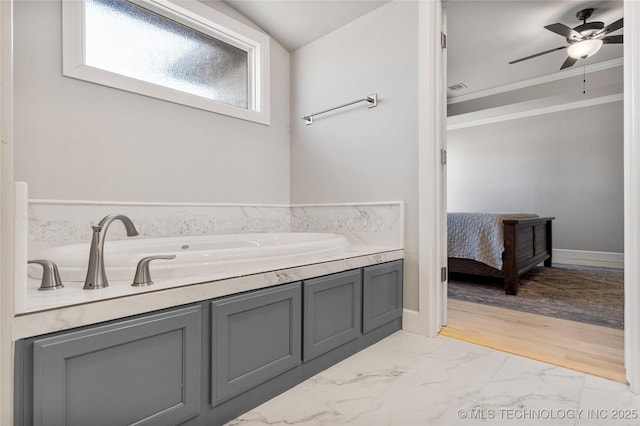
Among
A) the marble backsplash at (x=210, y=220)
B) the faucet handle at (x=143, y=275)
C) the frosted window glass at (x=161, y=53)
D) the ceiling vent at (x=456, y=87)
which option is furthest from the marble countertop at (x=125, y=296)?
the ceiling vent at (x=456, y=87)

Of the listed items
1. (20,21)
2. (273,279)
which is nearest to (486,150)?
(273,279)

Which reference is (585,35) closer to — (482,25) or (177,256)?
(482,25)

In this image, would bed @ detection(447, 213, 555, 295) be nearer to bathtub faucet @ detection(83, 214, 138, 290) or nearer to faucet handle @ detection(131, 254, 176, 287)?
faucet handle @ detection(131, 254, 176, 287)

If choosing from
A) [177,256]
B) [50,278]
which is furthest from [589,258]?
[50,278]

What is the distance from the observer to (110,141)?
6.16 feet

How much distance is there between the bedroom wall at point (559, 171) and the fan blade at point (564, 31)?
1.91 metres

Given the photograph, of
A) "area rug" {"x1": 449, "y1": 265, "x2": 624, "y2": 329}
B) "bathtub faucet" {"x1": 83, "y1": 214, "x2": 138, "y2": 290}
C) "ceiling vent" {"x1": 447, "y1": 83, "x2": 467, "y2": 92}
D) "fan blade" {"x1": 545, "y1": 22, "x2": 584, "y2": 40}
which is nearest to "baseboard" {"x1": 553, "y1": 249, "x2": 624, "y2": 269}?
"area rug" {"x1": 449, "y1": 265, "x2": 624, "y2": 329}

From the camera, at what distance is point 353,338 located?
1.69 meters

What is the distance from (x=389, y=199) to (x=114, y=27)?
2014 millimetres

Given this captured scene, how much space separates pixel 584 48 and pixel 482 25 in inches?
35.7

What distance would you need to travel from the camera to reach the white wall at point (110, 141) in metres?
1.63

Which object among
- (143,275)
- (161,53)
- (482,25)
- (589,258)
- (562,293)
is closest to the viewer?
(143,275)

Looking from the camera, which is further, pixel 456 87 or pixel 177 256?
pixel 456 87

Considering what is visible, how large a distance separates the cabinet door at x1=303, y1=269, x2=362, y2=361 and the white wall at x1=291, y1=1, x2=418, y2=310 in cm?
54
